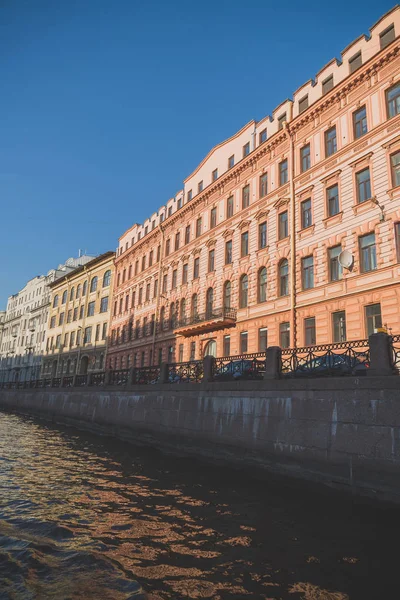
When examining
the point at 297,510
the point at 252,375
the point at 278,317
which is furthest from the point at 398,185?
the point at 297,510

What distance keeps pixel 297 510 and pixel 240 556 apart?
2.92 metres

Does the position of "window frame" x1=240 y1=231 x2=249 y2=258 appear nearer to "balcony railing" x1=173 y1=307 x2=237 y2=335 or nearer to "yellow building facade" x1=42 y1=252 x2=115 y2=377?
"balcony railing" x1=173 y1=307 x2=237 y2=335

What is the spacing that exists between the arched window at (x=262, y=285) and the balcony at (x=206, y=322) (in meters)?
2.28

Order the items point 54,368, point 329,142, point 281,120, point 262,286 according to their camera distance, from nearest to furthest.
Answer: point 329,142 → point 262,286 → point 281,120 → point 54,368

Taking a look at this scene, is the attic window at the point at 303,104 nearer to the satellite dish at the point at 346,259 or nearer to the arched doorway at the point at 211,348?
the satellite dish at the point at 346,259

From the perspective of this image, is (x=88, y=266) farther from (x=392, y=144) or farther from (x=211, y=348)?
(x=392, y=144)

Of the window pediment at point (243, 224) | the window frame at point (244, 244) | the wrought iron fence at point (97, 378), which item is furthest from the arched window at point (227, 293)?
the wrought iron fence at point (97, 378)

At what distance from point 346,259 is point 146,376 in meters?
11.1

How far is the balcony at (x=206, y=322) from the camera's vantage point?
26484mm

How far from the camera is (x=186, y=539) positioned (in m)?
6.41

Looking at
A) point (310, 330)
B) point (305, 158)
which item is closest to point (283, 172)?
point (305, 158)

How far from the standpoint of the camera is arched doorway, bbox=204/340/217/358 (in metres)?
28.2

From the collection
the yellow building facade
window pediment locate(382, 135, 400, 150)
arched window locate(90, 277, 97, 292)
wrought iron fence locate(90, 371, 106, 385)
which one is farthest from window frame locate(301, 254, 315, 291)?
arched window locate(90, 277, 97, 292)

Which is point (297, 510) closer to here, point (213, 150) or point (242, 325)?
point (242, 325)
